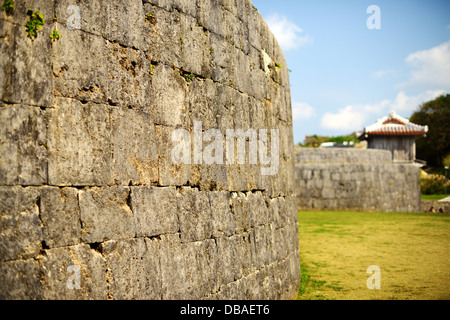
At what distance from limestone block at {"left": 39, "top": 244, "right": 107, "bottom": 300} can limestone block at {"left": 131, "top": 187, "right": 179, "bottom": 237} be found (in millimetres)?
522

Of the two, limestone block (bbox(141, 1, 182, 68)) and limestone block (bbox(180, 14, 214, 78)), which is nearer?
limestone block (bbox(141, 1, 182, 68))

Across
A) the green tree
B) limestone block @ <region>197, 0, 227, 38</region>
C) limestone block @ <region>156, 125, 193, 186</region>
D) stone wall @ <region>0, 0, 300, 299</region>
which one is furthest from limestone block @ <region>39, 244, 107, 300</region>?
the green tree

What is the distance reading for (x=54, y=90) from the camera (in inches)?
126

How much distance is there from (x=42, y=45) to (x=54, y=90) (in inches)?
12.8

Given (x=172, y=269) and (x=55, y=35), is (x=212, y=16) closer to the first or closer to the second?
(x=55, y=35)

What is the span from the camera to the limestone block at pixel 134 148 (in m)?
3.65

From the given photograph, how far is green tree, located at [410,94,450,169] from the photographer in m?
47.5

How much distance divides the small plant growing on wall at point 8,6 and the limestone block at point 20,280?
1649 millimetres

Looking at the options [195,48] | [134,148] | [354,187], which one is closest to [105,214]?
[134,148]

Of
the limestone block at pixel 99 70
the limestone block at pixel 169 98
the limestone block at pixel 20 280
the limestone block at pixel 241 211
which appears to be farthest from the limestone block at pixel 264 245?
the limestone block at pixel 20 280

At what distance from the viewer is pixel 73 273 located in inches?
123

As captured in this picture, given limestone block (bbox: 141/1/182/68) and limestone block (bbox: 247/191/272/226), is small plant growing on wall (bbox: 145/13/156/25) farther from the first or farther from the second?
limestone block (bbox: 247/191/272/226)

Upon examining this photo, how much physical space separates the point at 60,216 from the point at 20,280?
1.63ft

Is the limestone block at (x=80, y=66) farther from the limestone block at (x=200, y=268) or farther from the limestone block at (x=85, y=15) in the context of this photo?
the limestone block at (x=200, y=268)
